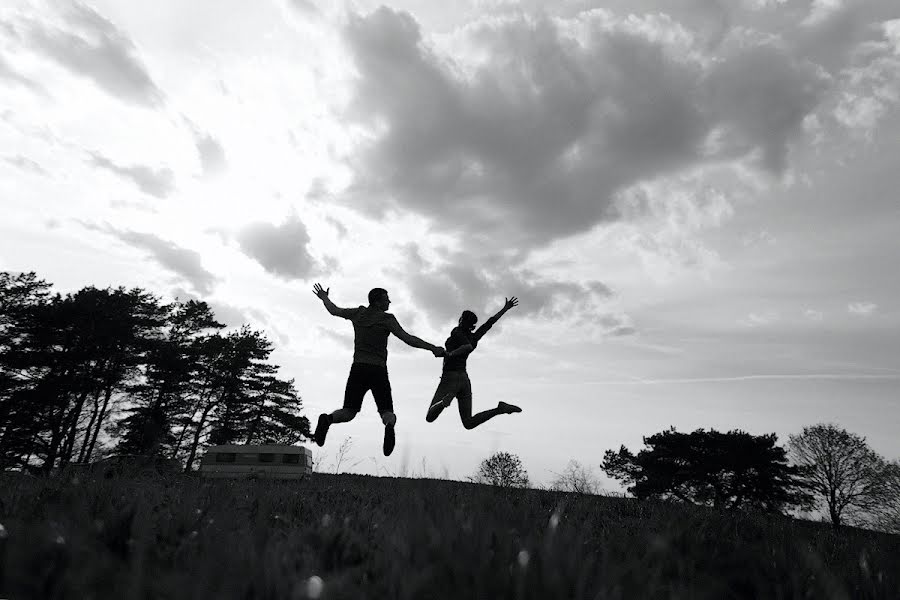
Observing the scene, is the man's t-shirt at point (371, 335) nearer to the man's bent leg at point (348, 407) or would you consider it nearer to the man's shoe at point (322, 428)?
the man's bent leg at point (348, 407)

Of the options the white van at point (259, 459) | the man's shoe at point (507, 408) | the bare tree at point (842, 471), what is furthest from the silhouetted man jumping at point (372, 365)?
the bare tree at point (842, 471)

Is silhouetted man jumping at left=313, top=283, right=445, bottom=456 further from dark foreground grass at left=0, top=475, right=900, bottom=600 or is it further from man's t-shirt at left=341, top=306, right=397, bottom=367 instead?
dark foreground grass at left=0, top=475, right=900, bottom=600

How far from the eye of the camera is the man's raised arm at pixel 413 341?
8.00 meters

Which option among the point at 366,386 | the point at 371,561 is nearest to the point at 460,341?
the point at 366,386

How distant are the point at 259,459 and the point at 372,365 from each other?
16.9 metres

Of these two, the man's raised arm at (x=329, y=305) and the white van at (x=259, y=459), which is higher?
the man's raised arm at (x=329, y=305)

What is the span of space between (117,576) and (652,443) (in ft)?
131

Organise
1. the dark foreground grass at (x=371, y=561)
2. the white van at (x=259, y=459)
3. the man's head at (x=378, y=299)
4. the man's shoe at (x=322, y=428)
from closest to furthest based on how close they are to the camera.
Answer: the dark foreground grass at (x=371, y=561) → the man's shoe at (x=322, y=428) → the man's head at (x=378, y=299) → the white van at (x=259, y=459)

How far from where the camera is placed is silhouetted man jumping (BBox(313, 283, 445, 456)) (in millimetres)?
7812

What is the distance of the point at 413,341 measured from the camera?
8.07 m

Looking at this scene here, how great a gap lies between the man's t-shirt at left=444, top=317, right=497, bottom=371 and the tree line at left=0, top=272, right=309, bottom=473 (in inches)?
897

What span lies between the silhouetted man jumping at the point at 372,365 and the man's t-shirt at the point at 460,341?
2.71 ft

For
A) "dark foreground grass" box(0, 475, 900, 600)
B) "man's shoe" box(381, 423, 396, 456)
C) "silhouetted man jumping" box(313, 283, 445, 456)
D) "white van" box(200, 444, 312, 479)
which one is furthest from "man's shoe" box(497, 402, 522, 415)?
"white van" box(200, 444, 312, 479)

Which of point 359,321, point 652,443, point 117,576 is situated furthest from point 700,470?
point 117,576
